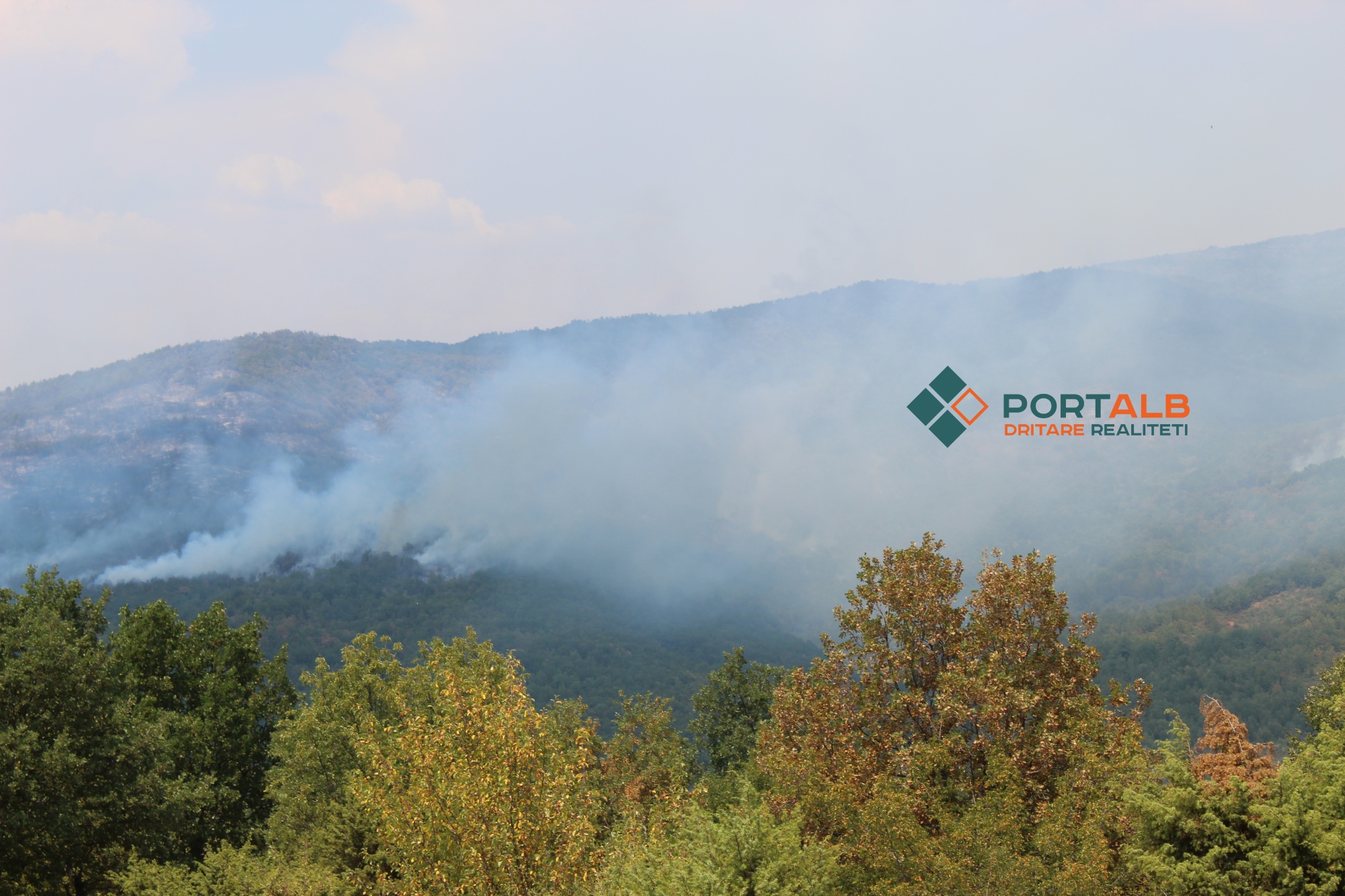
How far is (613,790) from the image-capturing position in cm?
4784

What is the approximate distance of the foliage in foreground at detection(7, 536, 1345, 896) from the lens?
64.0 ft

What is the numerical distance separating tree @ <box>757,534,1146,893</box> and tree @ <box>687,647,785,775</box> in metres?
34.4

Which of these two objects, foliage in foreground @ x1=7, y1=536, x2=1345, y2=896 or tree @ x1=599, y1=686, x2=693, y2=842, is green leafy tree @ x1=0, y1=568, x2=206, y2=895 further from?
tree @ x1=599, y1=686, x2=693, y2=842

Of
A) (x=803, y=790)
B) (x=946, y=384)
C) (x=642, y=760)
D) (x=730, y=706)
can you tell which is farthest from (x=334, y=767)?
(x=946, y=384)

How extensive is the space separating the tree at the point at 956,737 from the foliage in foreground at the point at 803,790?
0.08 m

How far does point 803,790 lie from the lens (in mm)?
27609

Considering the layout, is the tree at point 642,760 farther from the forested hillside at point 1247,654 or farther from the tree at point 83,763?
the forested hillside at point 1247,654

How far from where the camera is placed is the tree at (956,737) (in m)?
23.7

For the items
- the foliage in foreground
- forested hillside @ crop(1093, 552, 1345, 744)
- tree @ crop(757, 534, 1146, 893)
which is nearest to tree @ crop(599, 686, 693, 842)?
the foliage in foreground

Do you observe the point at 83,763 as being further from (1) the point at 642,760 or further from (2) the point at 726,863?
(1) the point at 642,760

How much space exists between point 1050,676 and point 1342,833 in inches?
413

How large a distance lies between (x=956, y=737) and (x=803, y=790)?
15.5 ft

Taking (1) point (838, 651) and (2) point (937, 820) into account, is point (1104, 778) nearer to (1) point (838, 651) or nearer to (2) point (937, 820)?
(2) point (937, 820)

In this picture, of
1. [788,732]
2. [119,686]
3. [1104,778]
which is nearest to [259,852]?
[119,686]
